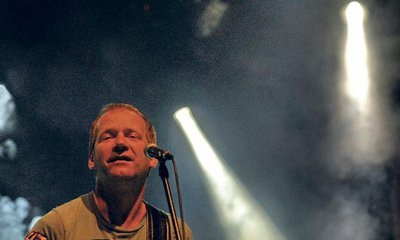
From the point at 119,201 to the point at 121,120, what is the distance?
56 cm

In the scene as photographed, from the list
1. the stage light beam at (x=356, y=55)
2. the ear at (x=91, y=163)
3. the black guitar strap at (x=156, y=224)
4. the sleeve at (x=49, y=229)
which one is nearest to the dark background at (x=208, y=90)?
the stage light beam at (x=356, y=55)

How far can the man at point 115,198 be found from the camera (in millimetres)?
3127

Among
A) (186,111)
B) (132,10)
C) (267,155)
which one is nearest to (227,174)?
(267,155)

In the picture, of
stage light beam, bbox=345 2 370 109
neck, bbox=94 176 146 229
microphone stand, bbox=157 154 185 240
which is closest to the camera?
microphone stand, bbox=157 154 185 240

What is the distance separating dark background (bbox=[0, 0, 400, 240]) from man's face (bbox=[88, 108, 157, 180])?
24.4 ft

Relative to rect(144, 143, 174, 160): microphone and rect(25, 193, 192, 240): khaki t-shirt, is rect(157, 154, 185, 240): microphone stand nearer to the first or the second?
rect(144, 143, 174, 160): microphone

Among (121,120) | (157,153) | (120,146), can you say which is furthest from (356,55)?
(157,153)

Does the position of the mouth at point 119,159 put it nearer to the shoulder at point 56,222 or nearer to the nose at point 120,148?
the nose at point 120,148

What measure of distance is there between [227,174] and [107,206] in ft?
26.3

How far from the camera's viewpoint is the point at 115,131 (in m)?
3.34

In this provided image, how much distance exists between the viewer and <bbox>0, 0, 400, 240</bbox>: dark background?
10.2 meters

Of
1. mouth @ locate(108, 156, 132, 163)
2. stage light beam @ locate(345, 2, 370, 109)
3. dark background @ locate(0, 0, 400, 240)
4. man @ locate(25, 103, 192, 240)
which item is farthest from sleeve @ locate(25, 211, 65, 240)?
stage light beam @ locate(345, 2, 370, 109)

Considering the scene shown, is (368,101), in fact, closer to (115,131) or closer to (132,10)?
(132,10)

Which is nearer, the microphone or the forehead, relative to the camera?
the microphone
